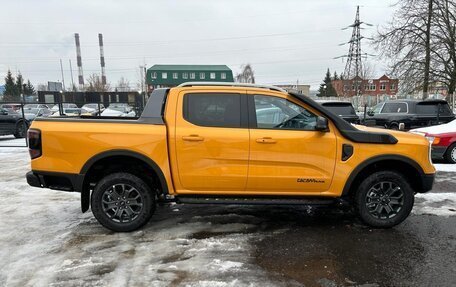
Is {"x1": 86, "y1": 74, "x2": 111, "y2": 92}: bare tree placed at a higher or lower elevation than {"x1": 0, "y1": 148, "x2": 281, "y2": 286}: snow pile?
higher

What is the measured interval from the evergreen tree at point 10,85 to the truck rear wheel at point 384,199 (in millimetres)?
85876

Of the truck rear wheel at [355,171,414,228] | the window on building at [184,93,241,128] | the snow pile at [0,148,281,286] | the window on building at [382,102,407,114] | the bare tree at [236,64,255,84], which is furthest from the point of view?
the bare tree at [236,64,255,84]

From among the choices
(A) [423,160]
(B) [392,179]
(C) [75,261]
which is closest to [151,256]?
(C) [75,261]

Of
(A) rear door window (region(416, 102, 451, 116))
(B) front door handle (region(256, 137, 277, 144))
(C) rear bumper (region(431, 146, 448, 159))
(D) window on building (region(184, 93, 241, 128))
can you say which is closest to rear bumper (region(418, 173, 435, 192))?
(B) front door handle (region(256, 137, 277, 144))

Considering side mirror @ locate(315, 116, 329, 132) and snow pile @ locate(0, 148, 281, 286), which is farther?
side mirror @ locate(315, 116, 329, 132)

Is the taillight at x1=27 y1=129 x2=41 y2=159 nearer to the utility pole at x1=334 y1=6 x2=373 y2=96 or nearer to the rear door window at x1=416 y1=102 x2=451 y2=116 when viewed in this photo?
the rear door window at x1=416 y1=102 x2=451 y2=116

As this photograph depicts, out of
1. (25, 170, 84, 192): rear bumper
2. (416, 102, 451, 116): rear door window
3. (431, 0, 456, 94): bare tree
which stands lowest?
(25, 170, 84, 192): rear bumper

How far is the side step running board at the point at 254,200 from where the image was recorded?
475 centimetres

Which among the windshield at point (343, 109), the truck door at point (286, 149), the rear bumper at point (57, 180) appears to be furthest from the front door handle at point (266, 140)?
the windshield at point (343, 109)

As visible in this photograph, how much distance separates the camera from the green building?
74812mm

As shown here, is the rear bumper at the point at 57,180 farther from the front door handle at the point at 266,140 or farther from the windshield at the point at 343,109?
the windshield at the point at 343,109

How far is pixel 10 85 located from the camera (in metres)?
80.9

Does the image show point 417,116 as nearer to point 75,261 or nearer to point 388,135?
point 388,135

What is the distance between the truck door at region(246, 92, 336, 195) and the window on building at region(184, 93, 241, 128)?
0.64 feet
